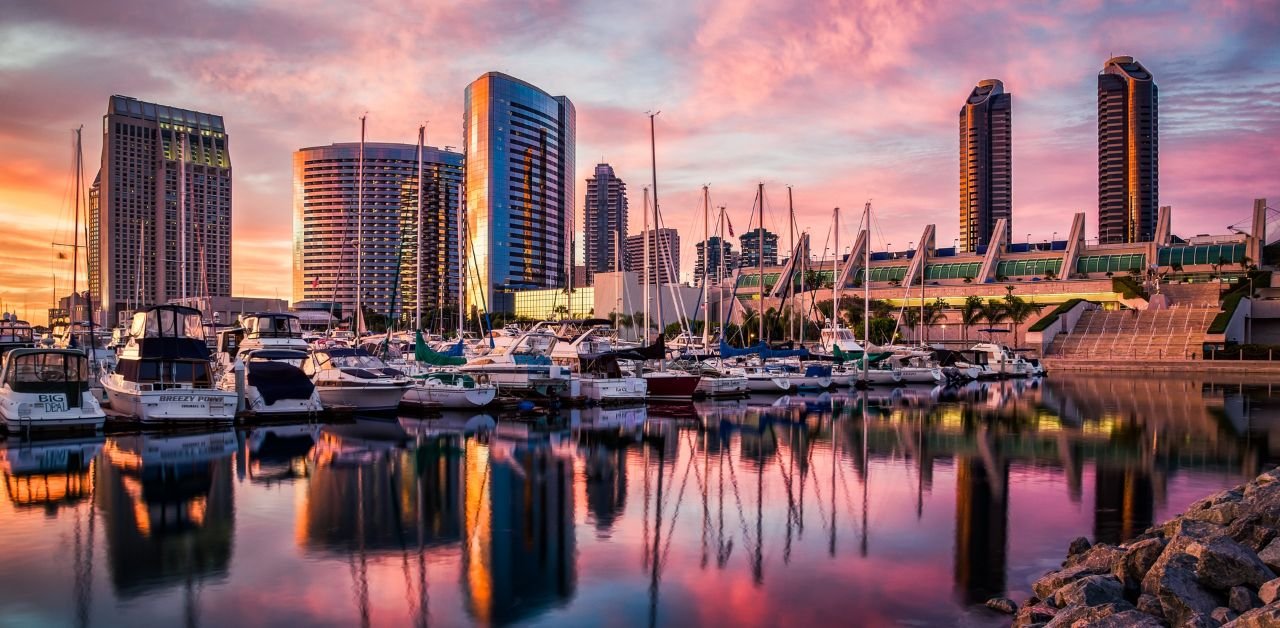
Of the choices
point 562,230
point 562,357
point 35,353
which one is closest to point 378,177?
point 562,230

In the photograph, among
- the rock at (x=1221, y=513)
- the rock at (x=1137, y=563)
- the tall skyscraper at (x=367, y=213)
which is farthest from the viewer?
the tall skyscraper at (x=367, y=213)

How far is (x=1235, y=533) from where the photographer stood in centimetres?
1273

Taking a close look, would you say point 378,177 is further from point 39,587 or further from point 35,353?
point 39,587

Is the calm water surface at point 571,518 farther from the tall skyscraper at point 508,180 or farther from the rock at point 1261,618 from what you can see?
the tall skyscraper at point 508,180

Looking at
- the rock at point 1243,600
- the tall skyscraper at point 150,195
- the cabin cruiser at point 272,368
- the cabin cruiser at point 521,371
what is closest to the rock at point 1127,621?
the rock at point 1243,600

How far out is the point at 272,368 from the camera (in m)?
36.4

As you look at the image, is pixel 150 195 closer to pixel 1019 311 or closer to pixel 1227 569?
pixel 1019 311

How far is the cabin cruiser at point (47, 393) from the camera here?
96.0 ft

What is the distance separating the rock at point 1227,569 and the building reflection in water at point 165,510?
13.5m

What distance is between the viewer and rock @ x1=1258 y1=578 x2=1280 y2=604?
976cm

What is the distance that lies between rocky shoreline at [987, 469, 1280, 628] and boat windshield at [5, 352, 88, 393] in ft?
96.7

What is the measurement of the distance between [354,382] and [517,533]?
23427mm

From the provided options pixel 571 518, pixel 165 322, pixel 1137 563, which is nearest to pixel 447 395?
pixel 165 322

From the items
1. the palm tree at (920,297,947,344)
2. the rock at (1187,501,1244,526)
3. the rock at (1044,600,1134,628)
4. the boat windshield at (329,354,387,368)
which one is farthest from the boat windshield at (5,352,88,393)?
the palm tree at (920,297,947,344)
